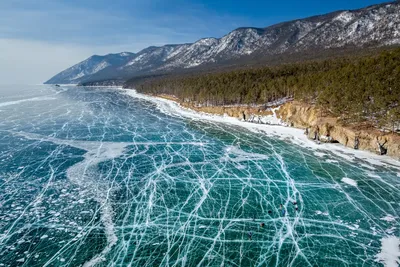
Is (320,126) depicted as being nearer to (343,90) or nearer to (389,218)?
(343,90)

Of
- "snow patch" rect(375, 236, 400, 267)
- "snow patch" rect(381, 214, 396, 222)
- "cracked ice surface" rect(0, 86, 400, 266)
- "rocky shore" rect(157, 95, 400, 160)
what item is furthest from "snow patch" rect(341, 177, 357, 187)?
"rocky shore" rect(157, 95, 400, 160)

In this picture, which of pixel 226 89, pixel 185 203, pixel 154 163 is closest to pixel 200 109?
pixel 226 89

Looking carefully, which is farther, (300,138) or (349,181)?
(300,138)

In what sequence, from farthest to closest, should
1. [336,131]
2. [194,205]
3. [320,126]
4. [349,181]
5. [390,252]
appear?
[320,126] → [336,131] → [349,181] → [194,205] → [390,252]

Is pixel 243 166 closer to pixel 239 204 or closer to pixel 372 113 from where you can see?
pixel 239 204

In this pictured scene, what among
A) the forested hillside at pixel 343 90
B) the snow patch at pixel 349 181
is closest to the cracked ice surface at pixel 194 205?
the snow patch at pixel 349 181

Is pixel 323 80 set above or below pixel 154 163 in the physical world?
above

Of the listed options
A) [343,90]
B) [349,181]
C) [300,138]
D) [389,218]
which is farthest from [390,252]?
[343,90]

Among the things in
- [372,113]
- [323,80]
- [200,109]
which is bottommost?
[200,109]

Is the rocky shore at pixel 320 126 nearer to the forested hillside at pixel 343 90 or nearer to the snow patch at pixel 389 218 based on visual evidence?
the forested hillside at pixel 343 90
